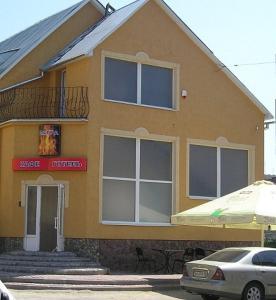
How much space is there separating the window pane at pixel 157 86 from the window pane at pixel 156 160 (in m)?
1.49

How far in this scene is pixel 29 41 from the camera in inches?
958

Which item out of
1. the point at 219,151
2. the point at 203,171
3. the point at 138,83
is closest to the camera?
the point at 138,83

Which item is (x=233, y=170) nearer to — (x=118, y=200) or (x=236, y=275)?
(x=118, y=200)

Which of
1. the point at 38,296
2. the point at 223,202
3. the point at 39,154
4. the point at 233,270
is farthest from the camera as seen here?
the point at 39,154

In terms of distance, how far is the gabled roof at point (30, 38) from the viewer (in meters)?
22.6

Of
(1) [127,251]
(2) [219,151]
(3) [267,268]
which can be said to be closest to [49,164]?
(1) [127,251]

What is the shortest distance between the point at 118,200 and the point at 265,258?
23.8 feet

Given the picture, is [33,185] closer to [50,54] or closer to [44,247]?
[44,247]

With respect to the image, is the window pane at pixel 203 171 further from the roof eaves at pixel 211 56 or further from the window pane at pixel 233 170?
the roof eaves at pixel 211 56

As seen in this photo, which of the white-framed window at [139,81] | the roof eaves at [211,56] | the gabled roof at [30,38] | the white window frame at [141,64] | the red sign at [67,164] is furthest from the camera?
the gabled roof at [30,38]

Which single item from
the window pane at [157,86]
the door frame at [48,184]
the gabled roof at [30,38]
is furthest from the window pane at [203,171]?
the gabled roof at [30,38]

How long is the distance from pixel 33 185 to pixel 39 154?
3.56ft

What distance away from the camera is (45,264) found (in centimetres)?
1853

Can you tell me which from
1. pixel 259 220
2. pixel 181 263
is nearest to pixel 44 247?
pixel 181 263
